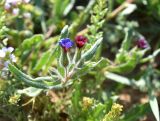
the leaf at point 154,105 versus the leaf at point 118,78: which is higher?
the leaf at point 118,78

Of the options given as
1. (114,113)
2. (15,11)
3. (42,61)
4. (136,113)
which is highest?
(15,11)

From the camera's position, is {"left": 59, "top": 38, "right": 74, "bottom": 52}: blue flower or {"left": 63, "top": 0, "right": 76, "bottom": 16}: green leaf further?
{"left": 63, "top": 0, "right": 76, "bottom": 16}: green leaf

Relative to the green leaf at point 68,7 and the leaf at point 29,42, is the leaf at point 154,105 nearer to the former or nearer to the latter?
the leaf at point 29,42

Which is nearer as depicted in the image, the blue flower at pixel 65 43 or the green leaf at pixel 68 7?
the blue flower at pixel 65 43

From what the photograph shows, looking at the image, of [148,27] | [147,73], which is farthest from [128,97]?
[148,27]

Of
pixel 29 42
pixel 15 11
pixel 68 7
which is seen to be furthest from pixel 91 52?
pixel 68 7

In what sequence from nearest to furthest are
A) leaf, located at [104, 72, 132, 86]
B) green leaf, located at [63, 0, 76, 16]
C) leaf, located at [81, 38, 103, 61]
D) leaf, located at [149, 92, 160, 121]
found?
leaf, located at [81, 38, 103, 61], leaf, located at [149, 92, 160, 121], leaf, located at [104, 72, 132, 86], green leaf, located at [63, 0, 76, 16]

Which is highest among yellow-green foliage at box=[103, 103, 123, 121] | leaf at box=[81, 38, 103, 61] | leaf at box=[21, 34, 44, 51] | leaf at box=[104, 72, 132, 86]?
leaf at box=[21, 34, 44, 51]

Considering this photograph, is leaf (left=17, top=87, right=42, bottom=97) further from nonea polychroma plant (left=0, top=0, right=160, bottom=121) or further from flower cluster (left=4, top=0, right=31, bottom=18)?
flower cluster (left=4, top=0, right=31, bottom=18)

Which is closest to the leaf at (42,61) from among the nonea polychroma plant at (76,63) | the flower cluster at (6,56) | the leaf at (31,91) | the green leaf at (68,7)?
the nonea polychroma plant at (76,63)

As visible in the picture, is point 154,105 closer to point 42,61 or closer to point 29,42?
point 42,61

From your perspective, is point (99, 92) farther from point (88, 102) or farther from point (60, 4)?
point (60, 4)

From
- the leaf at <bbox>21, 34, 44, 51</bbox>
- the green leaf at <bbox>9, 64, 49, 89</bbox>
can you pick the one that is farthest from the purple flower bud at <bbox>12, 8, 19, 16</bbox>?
the green leaf at <bbox>9, 64, 49, 89</bbox>
